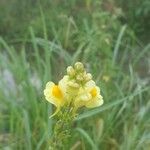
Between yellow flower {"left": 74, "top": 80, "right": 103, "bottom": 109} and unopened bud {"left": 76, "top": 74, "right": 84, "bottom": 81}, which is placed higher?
unopened bud {"left": 76, "top": 74, "right": 84, "bottom": 81}

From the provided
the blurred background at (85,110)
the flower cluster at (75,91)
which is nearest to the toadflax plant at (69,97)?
the flower cluster at (75,91)

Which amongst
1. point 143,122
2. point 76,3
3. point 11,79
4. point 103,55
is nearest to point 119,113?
point 143,122

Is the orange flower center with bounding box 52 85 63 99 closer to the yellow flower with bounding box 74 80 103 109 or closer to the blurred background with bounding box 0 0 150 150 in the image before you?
the yellow flower with bounding box 74 80 103 109

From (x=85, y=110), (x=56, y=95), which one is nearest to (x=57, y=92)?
(x=56, y=95)

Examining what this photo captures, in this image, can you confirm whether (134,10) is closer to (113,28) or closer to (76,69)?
(113,28)

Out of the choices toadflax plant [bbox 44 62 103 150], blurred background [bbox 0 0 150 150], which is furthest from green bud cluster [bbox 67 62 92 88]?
blurred background [bbox 0 0 150 150]

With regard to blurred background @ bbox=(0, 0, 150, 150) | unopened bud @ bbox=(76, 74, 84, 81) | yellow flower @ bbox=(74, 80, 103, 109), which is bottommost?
yellow flower @ bbox=(74, 80, 103, 109)

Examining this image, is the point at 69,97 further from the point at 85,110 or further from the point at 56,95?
the point at 85,110
